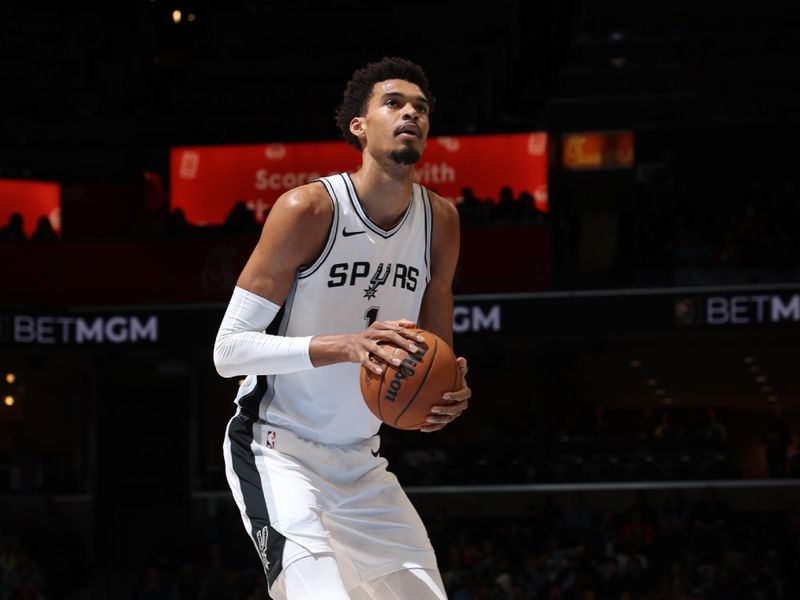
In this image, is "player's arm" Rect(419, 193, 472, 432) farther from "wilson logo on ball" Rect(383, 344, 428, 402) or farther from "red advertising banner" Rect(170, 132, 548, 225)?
"red advertising banner" Rect(170, 132, 548, 225)

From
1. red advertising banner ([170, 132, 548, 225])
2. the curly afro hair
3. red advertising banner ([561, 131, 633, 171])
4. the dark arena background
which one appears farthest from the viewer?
red advertising banner ([561, 131, 633, 171])

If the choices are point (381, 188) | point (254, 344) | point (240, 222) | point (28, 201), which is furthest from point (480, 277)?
point (254, 344)

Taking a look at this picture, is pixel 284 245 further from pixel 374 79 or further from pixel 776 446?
pixel 776 446

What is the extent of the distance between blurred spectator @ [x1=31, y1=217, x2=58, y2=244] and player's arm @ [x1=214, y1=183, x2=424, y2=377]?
13.2m

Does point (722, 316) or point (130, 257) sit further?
point (130, 257)

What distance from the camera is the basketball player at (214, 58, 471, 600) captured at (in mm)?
4691

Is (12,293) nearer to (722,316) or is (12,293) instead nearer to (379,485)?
(722,316)

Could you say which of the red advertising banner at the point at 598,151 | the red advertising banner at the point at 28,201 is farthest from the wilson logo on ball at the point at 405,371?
the red advertising banner at the point at 28,201

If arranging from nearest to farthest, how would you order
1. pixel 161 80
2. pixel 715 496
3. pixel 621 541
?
pixel 621 541 < pixel 715 496 < pixel 161 80

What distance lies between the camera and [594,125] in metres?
21.8

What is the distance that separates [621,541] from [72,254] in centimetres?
782

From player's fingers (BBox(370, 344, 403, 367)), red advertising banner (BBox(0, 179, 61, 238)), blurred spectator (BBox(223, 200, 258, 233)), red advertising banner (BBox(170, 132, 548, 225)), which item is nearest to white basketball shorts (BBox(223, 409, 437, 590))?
player's fingers (BBox(370, 344, 403, 367))

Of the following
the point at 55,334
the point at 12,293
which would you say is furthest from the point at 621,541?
the point at 12,293

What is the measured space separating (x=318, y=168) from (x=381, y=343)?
17464 millimetres
